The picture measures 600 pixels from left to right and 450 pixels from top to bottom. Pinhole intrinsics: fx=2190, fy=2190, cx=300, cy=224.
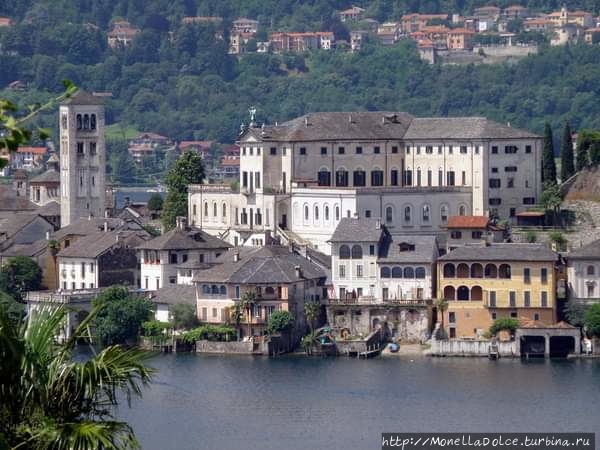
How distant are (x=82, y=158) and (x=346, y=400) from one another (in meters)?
38.3

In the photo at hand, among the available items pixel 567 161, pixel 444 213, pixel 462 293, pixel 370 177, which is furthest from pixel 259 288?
pixel 567 161

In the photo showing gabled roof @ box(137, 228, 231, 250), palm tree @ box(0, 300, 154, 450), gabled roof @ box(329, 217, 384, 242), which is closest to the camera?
palm tree @ box(0, 300, 154, 450)

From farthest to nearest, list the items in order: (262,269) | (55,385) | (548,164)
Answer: (548,164) → (262,269) → (55,385)

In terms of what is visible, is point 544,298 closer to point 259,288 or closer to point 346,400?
point 259,288

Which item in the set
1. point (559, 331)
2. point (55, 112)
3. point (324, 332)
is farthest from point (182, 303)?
point (55, 112)

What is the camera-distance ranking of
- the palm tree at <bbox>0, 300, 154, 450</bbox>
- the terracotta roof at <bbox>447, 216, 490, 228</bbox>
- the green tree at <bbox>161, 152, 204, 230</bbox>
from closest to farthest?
1. the palm tree at <bbox>0, 300, 154, 450</bbox>
2. the terracotta roof at <bbox>447, 216, 490, 228</bbox>
3. the green tree at <bbox>161, 152, 204, 230</bbox>

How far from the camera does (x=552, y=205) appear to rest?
74.9 meters

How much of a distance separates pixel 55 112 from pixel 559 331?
129m

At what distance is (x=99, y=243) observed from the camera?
75000 mm

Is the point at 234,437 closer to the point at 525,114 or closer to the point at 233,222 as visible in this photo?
the point at 233,222

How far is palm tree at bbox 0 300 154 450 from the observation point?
55.2ft

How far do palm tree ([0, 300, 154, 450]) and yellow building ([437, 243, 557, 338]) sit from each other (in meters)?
46.4

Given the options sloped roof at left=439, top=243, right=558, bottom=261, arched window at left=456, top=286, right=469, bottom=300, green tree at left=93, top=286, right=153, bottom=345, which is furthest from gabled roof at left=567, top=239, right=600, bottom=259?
green tree at left=93, top=286, right=153, bottom=345

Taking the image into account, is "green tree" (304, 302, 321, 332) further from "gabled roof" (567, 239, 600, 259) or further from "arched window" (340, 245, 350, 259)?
"gabled roof" (567, 239, 600, 259)
